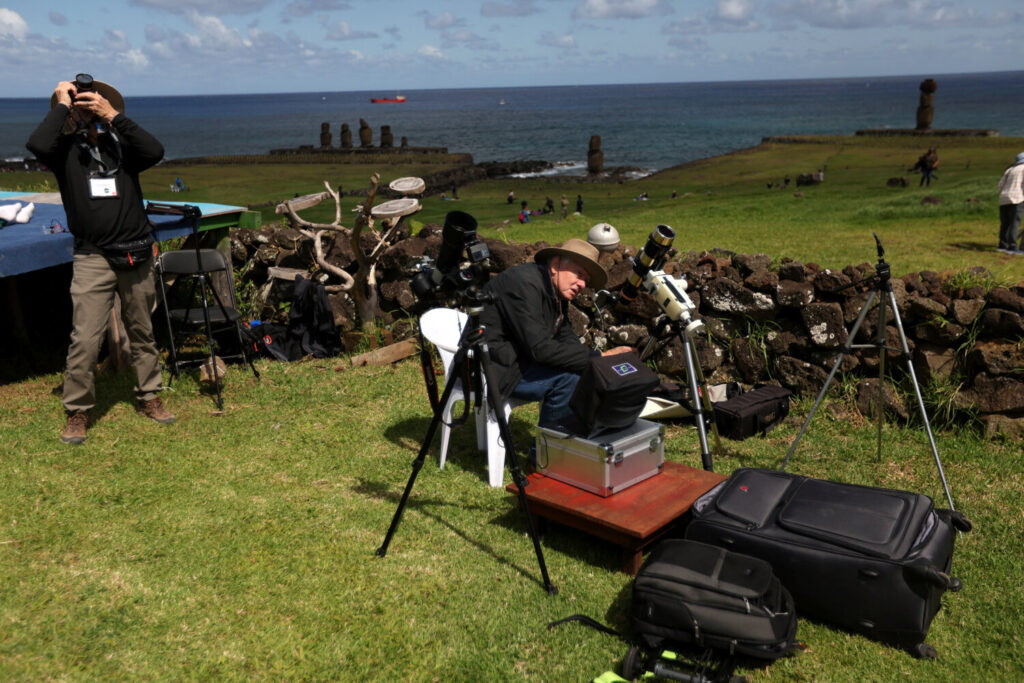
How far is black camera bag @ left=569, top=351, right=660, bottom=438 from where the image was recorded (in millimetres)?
4602

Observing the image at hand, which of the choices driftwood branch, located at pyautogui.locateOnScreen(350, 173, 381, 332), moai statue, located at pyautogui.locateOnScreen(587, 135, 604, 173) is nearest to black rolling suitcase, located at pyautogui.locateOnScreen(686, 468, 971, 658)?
driftwood branch, located at pyautogui.locateOnScreen(350, 173, 381, 332)

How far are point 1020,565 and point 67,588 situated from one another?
5.34 m

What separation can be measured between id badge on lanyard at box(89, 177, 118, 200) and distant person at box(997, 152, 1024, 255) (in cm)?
1145

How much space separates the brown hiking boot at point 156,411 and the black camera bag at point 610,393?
391 cm

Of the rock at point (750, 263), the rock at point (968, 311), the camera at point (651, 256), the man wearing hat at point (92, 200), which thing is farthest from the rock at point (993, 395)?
the man wearing hat at point (92, 200)

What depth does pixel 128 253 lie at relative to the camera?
6.29m

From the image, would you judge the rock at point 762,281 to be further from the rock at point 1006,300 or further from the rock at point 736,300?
the rock at point 1006,300

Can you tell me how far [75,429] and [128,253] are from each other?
1.47 metres

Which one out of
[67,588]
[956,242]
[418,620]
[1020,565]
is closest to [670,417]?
[1020,565]

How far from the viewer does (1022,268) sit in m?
9.84

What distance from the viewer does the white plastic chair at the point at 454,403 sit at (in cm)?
556

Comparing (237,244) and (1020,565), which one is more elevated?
(237,244)

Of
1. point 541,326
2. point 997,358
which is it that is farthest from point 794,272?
point 541,326

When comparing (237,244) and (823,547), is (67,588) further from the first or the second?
(237,244)
